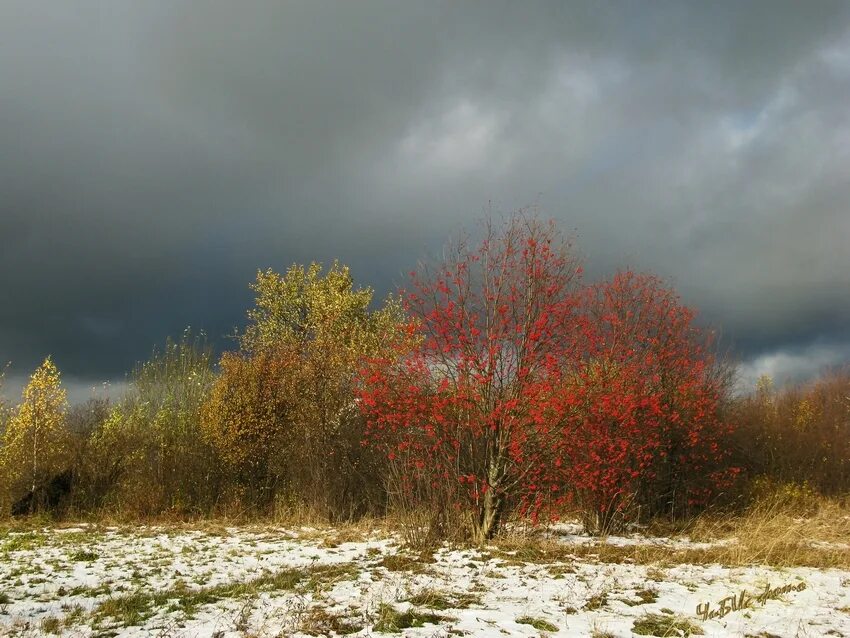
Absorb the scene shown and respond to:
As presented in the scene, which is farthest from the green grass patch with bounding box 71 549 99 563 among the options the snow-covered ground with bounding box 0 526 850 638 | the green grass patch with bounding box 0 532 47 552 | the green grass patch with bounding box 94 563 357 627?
the green grass patch with bounding box 94 563 357 627

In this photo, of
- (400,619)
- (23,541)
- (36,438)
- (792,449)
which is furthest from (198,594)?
(792,449)

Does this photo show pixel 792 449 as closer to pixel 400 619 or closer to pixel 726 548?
pixel 726 548

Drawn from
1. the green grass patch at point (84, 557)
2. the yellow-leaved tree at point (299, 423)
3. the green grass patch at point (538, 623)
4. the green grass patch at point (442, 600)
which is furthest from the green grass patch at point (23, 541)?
the green grass patch at point (538, 623)

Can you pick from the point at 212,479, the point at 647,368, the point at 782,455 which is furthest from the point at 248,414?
the point at 782,455

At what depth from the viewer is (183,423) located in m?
21.5

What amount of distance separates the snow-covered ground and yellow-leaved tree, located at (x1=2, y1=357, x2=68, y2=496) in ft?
28.1

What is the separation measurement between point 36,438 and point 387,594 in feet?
54.2

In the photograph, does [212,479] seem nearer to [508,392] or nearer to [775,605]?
[508,392]

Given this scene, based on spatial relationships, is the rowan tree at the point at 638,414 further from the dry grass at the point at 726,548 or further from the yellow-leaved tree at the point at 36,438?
the yellow-leaved tree at the point at 36,438

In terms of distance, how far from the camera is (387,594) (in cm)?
706

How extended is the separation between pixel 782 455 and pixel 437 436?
47.2 ft

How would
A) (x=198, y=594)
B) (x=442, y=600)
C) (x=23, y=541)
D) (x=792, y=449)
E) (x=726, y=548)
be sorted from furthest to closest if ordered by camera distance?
(x=792, y=449), (x=23, y=541), (x=726, y=548), (x=198, y=594), (x=442, y=600)

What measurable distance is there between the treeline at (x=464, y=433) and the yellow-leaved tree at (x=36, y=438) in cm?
5

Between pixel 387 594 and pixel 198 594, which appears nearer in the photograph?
pixel 387 594
